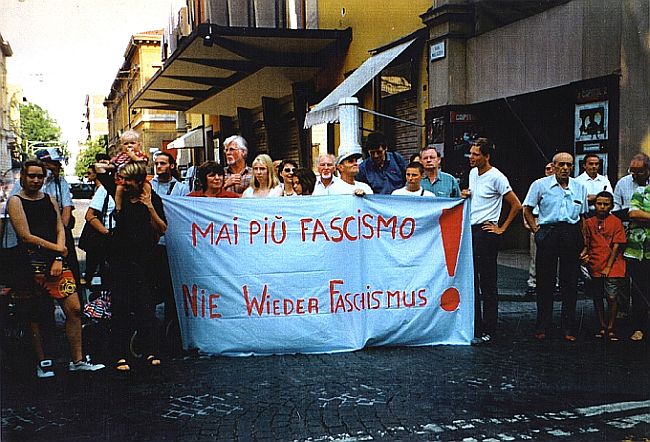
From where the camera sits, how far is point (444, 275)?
6324 mm

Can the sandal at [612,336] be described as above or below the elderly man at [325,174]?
below

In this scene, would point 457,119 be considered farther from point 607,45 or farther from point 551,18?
point 607,45

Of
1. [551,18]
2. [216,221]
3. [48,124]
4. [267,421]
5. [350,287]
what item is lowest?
[267,421]

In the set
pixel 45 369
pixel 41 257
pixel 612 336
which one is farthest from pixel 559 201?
pixel 45 369

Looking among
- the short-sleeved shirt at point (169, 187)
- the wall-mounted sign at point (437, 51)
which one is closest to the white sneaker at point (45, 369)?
the short-sleeved shirt at point (169, 187)

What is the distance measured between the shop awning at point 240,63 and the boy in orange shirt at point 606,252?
9521 millimetres

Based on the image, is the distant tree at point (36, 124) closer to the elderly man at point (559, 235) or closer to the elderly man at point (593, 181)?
the elderly man at point (559, 235)

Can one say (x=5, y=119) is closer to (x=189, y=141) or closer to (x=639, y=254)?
(x=639, y=254)

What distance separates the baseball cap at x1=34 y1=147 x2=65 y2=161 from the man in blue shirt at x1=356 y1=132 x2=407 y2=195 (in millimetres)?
2802

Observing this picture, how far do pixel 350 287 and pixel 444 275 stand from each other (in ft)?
2.69

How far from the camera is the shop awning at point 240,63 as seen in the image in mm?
15148

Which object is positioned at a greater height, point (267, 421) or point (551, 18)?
point (551, 18)

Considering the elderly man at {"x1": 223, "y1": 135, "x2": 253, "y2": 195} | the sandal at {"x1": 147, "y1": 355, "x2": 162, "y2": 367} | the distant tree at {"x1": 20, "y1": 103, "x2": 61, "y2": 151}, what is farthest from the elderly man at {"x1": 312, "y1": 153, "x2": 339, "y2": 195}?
the distant tree at {"x1": 20, "y1": 103, "x2": 61, "y2": 151}

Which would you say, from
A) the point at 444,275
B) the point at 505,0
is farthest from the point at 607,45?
the point at 444,275
